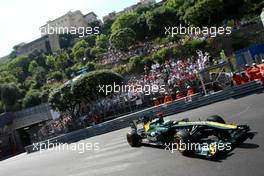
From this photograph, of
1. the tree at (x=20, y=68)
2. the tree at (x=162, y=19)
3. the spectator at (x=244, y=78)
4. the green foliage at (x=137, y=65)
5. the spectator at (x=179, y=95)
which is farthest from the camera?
the tree at (x=20, y=68)

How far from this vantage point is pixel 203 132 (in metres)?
8.95

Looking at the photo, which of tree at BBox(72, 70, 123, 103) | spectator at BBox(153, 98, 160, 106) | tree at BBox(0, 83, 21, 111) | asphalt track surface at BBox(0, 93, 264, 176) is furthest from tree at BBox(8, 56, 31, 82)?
asphalt track surface at BBox(0, 93, 264, 176)

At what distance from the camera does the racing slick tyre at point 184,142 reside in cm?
848

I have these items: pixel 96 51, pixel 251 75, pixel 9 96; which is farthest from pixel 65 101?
pixel 96 51

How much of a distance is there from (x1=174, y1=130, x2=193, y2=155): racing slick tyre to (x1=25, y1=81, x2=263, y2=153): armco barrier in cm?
929

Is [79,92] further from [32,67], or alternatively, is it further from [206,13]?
[32,67]

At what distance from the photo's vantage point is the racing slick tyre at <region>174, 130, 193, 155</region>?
27.8ft

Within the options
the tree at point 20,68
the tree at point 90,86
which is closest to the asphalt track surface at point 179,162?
the tree at point 90,86

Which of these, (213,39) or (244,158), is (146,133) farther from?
(213,39)

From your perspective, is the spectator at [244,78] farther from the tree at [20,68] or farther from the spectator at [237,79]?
the tree at [20,68]

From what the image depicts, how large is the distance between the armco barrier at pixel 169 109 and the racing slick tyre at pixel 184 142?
30.5ft

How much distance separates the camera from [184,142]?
336 inches

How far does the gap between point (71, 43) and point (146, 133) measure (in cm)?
11536

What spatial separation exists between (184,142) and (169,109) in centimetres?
1119
